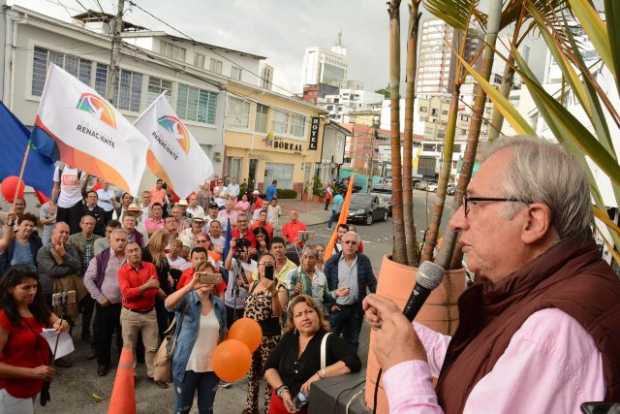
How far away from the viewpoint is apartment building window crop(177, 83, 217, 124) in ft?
75.9

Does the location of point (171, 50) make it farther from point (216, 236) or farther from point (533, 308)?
point (533, 308)

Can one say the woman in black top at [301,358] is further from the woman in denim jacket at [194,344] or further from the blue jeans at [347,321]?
the blue jeans at [347,321]

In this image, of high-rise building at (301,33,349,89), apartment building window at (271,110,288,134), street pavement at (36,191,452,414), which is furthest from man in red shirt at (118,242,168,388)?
high-rise building at (301,33,349,89)

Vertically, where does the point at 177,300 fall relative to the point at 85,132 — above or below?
below

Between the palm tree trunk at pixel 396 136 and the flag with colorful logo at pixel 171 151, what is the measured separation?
6.35m

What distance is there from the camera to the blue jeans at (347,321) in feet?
20.7

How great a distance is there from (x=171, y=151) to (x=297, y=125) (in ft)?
81.2

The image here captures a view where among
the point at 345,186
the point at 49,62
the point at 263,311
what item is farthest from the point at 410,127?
the point at 345,186

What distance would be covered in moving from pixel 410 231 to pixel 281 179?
29.9 metres

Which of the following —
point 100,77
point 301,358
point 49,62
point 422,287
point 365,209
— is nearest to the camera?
point 422,287

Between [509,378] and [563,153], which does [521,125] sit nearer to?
[563,153]

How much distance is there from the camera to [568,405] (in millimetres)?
998

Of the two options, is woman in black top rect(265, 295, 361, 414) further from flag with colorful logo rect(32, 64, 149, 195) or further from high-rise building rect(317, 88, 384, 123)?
high-rise building rect(317, 88, 384, 123)

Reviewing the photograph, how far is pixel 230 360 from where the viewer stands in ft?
13.8
